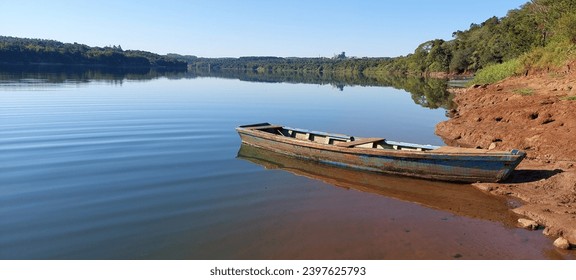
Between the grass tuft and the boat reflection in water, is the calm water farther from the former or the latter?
the grass tuft

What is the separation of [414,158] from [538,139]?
21.7 ft

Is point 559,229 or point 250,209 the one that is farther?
point 250,209

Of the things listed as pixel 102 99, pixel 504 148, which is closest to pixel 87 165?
pixel 504 148

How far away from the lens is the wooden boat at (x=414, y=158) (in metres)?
11.5

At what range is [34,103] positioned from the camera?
30609 millimetres

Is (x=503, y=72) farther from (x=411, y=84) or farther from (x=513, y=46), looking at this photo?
(x=411, y=84)

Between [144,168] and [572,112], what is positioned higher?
[572,112]

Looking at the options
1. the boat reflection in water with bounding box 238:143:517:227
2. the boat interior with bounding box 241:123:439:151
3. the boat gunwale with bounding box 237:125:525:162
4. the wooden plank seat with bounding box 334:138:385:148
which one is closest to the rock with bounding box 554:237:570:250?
the boat reflection in water with bounding box 238:143:517:227

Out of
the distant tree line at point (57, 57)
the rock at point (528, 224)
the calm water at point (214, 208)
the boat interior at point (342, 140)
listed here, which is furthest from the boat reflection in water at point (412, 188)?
the distant tree line at point (57, 57)

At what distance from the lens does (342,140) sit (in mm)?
16469

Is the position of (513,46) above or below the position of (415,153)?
above

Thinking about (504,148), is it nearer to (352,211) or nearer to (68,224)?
(352,211)

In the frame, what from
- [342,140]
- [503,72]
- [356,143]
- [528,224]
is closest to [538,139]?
[356,143]

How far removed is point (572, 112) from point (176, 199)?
52.3 feet
